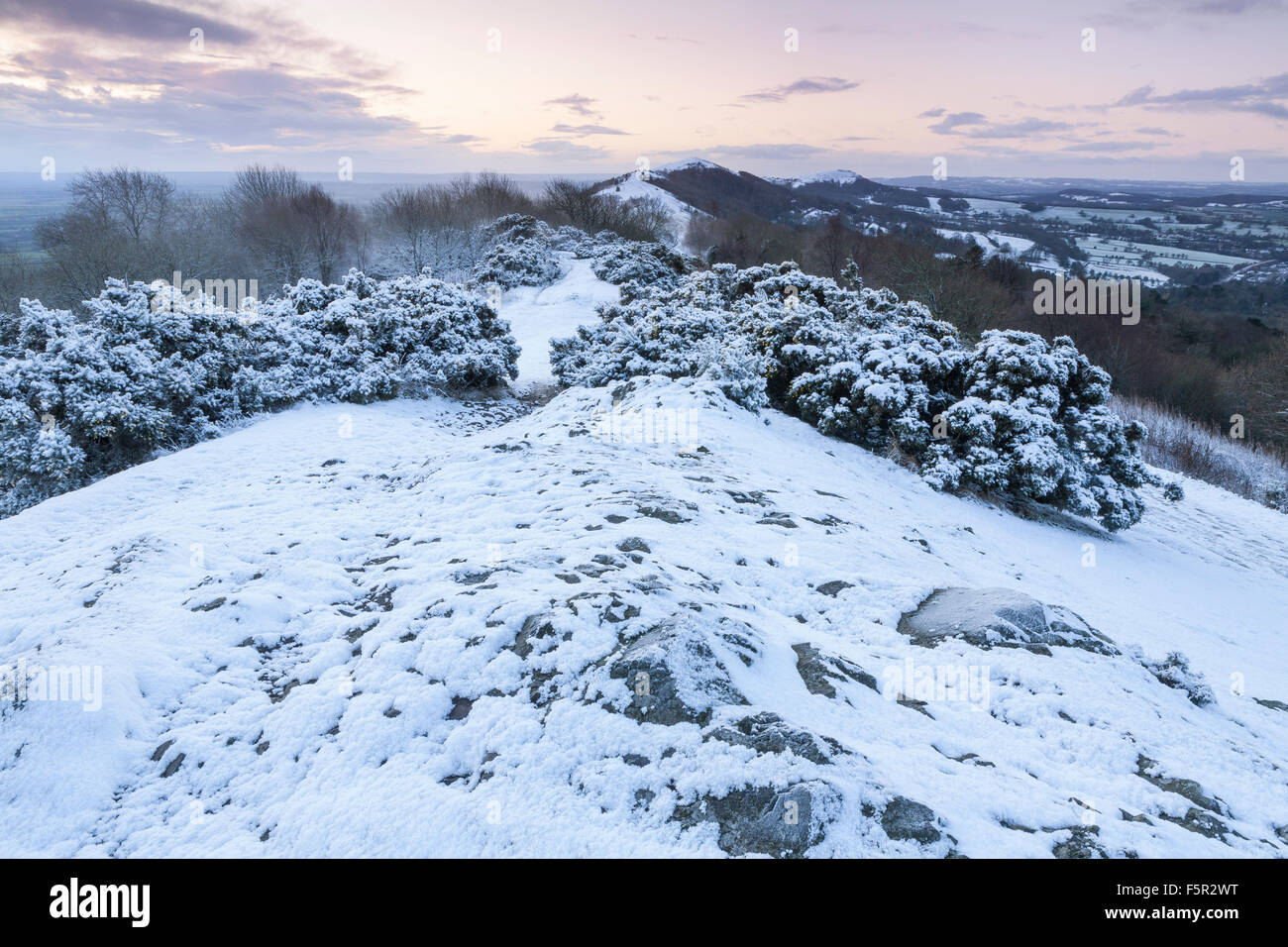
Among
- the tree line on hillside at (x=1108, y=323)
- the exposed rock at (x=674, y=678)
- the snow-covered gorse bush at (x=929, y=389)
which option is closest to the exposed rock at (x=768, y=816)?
the exposed rock at (x=674, y=678)

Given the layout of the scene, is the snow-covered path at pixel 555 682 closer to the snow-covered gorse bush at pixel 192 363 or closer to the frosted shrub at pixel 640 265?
the snow-covered gorse bush at pixel 192 363

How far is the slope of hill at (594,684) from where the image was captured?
113 inches

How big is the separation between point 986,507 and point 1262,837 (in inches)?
306

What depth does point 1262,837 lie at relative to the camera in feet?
10.5

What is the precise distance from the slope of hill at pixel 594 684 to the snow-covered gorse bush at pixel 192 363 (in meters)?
3.11

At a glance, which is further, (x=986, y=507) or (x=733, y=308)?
(x=733, y=308)

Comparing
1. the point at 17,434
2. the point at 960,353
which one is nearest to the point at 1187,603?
the point at 960,353

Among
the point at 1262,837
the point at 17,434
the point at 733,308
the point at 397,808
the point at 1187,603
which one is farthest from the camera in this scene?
the point at 733,308

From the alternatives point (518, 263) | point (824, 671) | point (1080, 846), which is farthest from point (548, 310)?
point (1080, 846)

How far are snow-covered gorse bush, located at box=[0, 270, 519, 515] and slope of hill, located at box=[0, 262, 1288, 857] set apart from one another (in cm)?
311

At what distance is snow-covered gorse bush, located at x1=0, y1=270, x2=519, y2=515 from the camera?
9938 millimetres

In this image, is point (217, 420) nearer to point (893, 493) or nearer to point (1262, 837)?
point (893, 493)

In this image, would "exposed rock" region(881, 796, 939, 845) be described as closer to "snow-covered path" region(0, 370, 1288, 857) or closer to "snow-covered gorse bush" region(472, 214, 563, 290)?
"snow-covered path" region(0, 370, 1288, 857)

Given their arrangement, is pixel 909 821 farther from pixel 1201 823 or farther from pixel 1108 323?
pixel 1108 323
